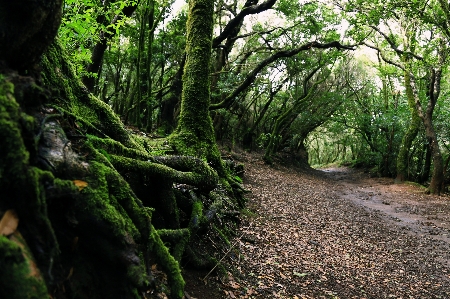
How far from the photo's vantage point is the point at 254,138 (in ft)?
98.9

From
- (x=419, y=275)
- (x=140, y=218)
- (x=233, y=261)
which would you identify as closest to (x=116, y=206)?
(x=140, y=218)

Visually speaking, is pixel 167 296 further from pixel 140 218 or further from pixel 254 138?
pixel 254 138

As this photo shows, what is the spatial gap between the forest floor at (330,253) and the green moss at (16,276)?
205cm

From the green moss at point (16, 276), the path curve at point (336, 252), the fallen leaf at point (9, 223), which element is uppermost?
the fallen leaf at point (9, 223)

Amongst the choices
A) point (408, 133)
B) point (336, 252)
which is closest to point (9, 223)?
point (336, 252)

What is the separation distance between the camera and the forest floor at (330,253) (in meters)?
5.00

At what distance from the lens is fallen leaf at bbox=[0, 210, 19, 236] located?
5.21 ft

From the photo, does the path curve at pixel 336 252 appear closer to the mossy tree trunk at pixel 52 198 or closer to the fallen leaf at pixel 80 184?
the mossy tree trunk at pixel 52 198

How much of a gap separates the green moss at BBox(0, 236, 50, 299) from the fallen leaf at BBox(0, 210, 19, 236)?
3.6 inches

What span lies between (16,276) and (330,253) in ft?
22.8

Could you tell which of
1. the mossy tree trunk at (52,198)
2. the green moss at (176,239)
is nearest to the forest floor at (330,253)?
the green moss at (176,239)

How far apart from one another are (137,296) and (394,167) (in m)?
28.7

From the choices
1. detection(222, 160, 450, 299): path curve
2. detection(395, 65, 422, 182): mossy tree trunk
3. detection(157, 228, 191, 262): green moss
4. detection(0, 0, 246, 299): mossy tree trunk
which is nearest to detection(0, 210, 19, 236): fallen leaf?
detection(0, 0, 246, 299): mossy tree trunk

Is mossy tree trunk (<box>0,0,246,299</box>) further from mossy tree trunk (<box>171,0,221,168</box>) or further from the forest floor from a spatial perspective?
mossy tree trunk (<box>171,0,221,168</box>)
